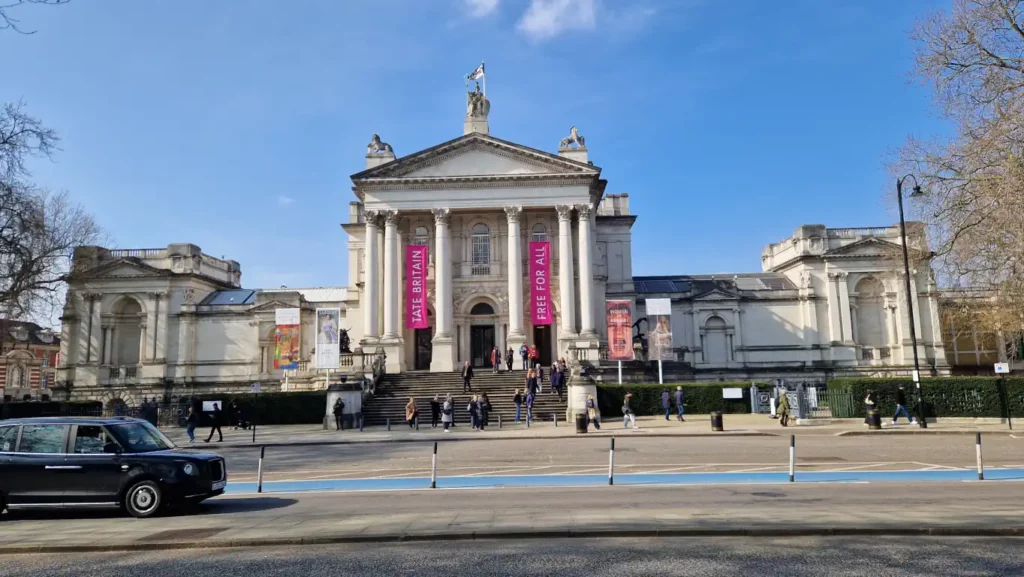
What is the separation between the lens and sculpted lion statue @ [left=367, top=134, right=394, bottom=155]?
48500 mm

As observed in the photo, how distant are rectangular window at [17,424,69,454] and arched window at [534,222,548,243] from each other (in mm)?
38073

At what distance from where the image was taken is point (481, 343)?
47.7 metres

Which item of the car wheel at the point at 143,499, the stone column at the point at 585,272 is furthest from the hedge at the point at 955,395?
the car wheel at the point at 143,499

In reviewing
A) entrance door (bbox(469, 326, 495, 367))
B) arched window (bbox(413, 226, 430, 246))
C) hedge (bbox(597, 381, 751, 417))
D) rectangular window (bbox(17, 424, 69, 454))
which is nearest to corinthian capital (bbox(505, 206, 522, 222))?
arched window (bbox(413, 226, 430, 246))

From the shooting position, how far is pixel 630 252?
53094 millimetres

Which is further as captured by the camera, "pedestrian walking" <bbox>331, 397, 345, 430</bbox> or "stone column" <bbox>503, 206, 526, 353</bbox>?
"stone column" <bbox>503, 206, 526, 353</bbox>

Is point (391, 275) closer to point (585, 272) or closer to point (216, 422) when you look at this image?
point (585, 272)

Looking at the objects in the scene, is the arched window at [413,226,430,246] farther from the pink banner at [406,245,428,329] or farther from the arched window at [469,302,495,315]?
the arched window at [469,302,495,315]

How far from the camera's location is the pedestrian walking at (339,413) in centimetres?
3150

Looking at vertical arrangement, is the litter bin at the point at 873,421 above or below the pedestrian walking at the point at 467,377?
below

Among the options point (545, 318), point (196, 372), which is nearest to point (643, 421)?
point (545, 318)

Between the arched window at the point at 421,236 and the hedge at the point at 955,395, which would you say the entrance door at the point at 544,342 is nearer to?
the arched window at the point at 421,236

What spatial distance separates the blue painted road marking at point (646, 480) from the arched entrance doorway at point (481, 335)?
31165mm

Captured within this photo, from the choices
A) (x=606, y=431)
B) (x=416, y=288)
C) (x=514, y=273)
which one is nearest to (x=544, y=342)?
(x=514, y=273)
